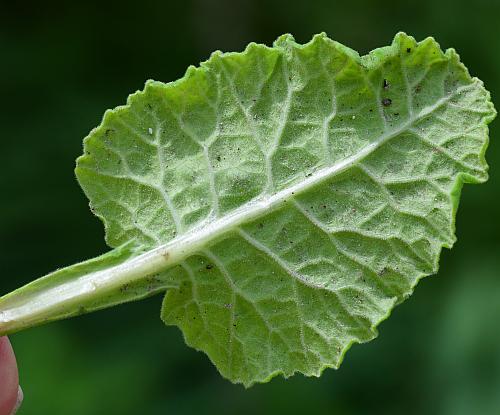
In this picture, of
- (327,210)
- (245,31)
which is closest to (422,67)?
(327,210)

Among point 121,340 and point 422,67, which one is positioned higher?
point 422,67

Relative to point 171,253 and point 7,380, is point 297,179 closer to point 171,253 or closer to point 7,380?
point 171,253

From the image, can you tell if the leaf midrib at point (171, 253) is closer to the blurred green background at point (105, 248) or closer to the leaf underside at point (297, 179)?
the leaf underside at point (297, 179)

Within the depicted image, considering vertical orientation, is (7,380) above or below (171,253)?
below

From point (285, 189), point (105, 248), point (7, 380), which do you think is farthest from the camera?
point (105, 248)

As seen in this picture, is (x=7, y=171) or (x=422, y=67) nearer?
(x=422, y=67)

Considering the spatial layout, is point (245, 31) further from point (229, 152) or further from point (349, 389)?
point (229, 152)

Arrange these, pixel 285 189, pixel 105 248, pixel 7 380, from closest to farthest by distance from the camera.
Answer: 1. pixel 285 189
2. pixel 7 380
3. pixel 105 248

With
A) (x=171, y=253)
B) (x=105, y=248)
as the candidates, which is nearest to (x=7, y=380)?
(x=171, y=253)
